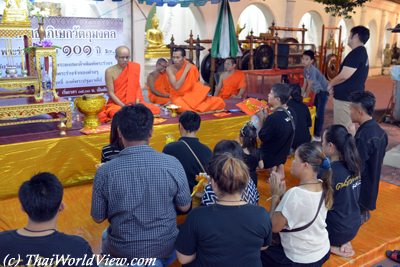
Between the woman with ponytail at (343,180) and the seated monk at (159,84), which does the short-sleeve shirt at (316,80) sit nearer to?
the seated monk at (159,84)

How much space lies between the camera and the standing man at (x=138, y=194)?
2.03m

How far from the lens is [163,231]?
2.15m

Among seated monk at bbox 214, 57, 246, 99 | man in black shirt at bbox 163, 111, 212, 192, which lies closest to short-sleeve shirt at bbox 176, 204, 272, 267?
man in black shirt at bbox 163, 111, 212, 192

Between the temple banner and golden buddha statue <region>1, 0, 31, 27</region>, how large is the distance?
153cm

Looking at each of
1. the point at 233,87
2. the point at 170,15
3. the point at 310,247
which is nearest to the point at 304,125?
the point at 233,87

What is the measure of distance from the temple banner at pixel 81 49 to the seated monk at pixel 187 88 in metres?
1.38

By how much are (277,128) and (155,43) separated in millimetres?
5986

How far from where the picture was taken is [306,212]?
230 centimetres

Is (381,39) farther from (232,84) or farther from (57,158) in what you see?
(57,158)

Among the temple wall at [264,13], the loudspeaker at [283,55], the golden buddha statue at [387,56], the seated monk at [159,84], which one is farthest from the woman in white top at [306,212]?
the golden buddha statue at [387,56]

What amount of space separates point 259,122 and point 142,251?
2566 mm

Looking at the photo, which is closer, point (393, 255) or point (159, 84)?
point (393, 255)

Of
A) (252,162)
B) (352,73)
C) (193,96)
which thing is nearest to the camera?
(252,162)

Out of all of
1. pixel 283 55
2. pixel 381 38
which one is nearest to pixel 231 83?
pixel 283 55
